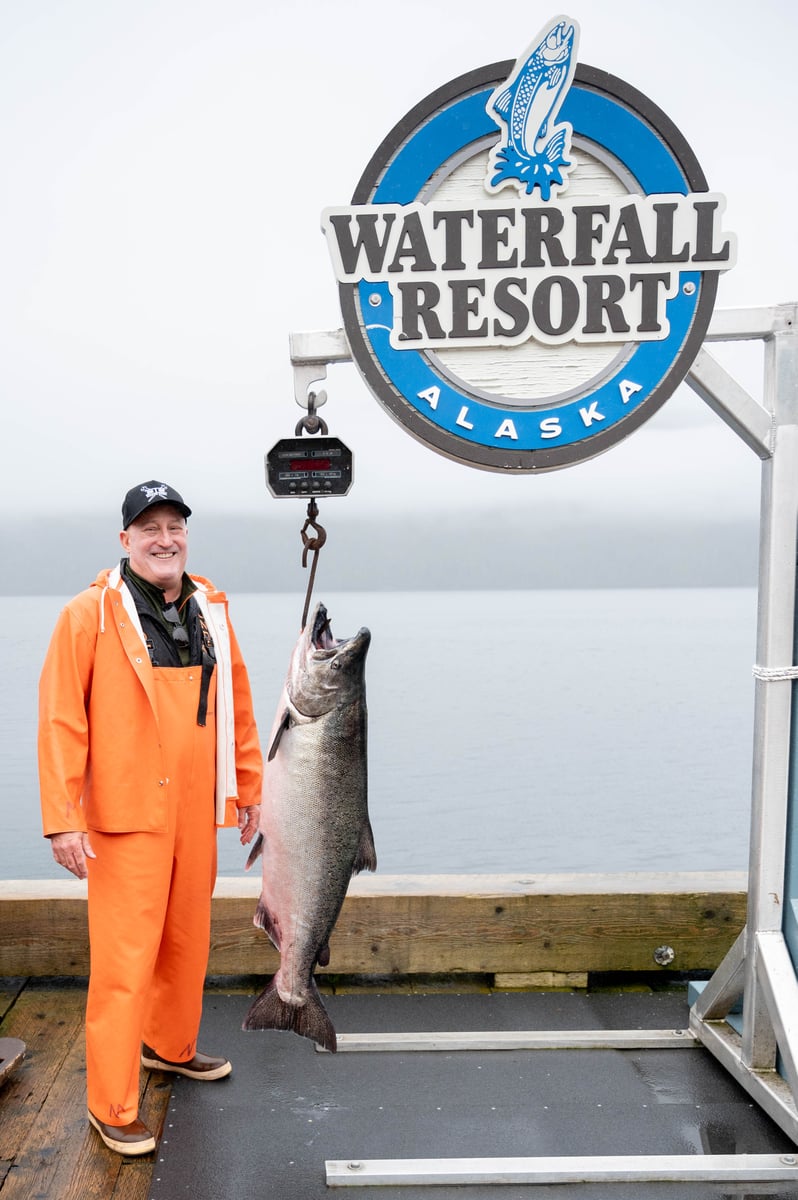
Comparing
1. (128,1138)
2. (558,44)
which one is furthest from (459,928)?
(558,44)

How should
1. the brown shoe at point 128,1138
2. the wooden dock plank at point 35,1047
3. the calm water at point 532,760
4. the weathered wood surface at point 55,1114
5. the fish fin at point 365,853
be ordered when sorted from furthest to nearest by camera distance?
1. the calm water at point 532,760
2. the wooden dock plank at point 35,1047
3. the brown shoe at point 128,1138
4. the weathered wood surface at point 55,1114
5. the fish fin at point 365,853

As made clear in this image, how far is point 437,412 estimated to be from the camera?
2.85m

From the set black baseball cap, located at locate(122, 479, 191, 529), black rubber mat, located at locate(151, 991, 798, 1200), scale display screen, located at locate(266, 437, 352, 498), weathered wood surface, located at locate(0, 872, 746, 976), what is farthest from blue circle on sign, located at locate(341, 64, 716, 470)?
black rubber mat, located at locate(151, 991, 798, 1200)

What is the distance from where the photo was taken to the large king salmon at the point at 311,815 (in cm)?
241

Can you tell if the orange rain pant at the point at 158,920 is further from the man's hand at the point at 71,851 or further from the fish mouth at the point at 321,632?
the fish mouth at the point at 321,632

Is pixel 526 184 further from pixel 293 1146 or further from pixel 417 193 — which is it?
pixel 293 1146

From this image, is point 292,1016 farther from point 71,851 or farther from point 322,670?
point 322,670

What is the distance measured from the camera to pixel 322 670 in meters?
2.38

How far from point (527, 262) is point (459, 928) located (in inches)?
99.0

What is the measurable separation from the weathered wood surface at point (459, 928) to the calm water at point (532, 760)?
583 cm

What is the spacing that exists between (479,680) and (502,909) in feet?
Answer: 146

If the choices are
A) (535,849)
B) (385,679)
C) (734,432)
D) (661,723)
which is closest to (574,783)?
(535,849)

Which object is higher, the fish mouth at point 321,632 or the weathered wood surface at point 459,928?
the fish mouth at point 321,632

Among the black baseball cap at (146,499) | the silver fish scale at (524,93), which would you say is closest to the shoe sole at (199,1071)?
the black baseball cap at (146,499)
